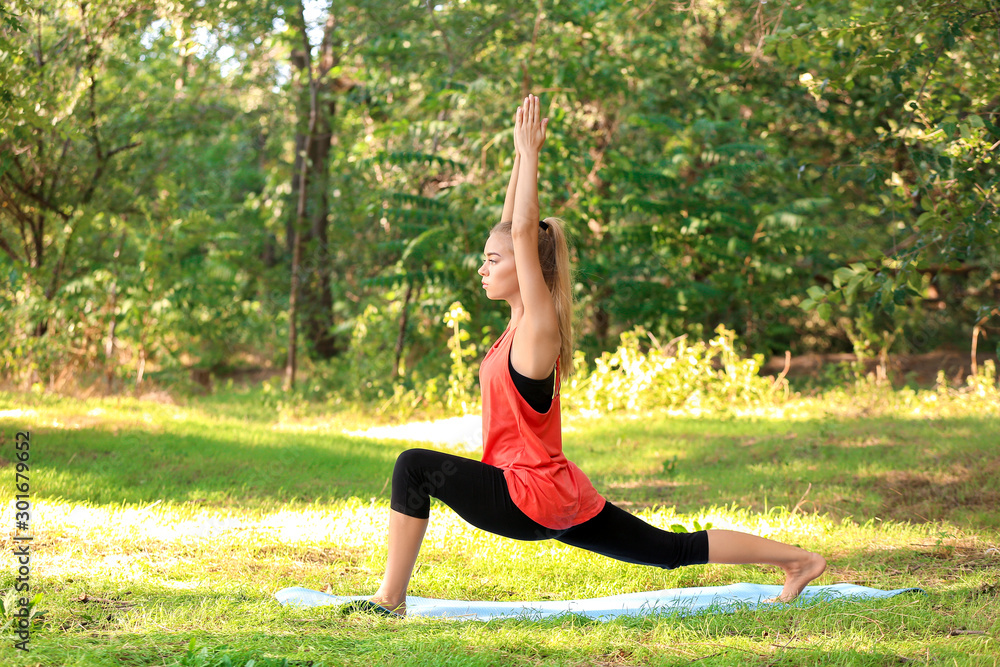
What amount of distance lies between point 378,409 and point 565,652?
7.23m

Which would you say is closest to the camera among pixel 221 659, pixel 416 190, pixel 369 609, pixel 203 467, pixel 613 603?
pixel 221 659

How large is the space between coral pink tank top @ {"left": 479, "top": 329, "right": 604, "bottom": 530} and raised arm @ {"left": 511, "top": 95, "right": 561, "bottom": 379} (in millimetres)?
127

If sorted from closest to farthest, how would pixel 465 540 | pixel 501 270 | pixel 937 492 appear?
pixel 501 270, pixel 465 540, pixel 937 492

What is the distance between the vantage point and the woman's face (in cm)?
361

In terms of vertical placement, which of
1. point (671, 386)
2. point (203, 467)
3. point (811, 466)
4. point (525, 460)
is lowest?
point (203, 467)

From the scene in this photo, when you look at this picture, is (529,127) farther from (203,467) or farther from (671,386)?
(671,386)

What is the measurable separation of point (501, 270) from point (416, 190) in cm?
871

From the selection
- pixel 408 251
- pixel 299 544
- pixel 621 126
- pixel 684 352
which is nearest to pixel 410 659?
pixel 299 544

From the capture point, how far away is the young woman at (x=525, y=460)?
3.37 m

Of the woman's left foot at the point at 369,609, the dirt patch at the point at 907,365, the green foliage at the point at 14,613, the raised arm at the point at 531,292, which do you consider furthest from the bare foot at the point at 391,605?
the dirt patch at the point at 907,365

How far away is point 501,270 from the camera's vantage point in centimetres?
361

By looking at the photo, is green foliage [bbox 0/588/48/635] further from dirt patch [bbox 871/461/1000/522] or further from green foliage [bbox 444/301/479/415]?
green foliage [bbox 444/301/479/415]

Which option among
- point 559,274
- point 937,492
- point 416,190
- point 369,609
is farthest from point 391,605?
point 416,190

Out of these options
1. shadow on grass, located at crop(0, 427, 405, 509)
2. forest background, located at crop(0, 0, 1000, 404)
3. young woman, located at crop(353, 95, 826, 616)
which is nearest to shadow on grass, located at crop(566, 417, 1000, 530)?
forest background, located at crop(0, 0, 1000, 404)
